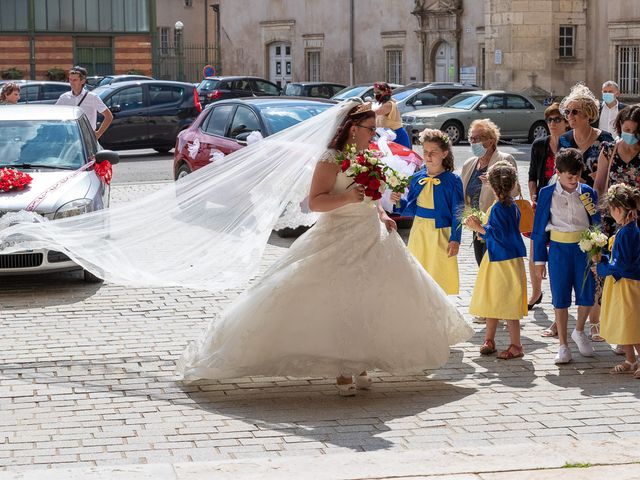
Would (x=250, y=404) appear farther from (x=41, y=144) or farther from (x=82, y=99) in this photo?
(x=82, y=99)

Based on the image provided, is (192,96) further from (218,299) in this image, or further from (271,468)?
(271,468)

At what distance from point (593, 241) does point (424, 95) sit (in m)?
25.2

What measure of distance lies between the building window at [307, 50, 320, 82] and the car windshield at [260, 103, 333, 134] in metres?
35.1

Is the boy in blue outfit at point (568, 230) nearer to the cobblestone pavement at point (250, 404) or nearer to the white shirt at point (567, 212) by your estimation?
the white shirt at point (567, 212)

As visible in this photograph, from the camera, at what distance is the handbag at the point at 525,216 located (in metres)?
9.19

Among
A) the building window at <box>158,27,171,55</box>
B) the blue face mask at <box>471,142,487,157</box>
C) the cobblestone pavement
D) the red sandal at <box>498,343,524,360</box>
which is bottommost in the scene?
the cobblestone pavement

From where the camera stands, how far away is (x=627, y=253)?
26.6 feet

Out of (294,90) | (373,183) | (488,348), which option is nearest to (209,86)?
(294,90)

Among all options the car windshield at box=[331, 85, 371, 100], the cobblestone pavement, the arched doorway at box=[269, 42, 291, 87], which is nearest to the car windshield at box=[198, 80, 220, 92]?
the car windshield at box=[331, 85, 371, 100]

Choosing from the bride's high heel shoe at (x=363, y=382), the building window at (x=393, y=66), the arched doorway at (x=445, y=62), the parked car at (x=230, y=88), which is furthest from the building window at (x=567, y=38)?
the bride's high heel shoe at (x=363, y=382)

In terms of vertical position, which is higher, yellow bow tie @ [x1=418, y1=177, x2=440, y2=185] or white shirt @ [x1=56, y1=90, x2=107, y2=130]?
white shirt @ [x1=56, y1=90, x2=107, y2=130]

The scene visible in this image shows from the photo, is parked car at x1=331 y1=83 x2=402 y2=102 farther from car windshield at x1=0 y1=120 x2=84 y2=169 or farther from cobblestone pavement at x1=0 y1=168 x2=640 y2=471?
cobblestone pavement at x1=0 y1=168 x2=640 y2=471

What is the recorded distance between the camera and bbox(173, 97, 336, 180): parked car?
15141mm

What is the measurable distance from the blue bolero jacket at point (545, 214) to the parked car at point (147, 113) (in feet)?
62.3
